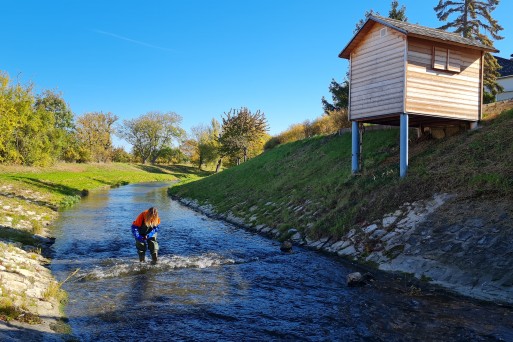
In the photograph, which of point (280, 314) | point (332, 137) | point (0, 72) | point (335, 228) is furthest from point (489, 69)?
point (0, 72)

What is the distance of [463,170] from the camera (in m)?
12.7

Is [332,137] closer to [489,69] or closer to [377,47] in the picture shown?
[377,47]

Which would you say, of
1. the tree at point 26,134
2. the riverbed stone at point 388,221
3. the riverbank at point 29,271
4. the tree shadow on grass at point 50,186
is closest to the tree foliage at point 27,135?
the tree at point 26,134

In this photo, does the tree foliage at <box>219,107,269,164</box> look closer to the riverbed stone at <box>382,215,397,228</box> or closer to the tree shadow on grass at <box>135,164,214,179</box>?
the tree shadow on grass at <box>135,164,214,179</box>

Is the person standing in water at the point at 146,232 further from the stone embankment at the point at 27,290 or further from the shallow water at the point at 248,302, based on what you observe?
the stone embankment at the point at 27,290

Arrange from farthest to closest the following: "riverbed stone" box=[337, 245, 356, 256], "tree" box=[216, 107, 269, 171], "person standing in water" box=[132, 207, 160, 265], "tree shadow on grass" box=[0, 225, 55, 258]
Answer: "tree" box=[216, 107, 269, 171]
"tree shadow on grass" box=[0, 225, 55, 258]
"riverbed stone" box=[337, 245, 356, 256]
"person standing in water" box=[132, 207, 160, 265]

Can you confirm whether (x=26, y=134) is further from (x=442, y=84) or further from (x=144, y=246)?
(x=442, y=84)

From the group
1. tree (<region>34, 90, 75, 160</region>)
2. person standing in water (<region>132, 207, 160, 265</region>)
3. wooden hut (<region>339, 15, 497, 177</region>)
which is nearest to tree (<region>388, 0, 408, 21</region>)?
wooden hut (<region>339, 15, 497, 177</region>)

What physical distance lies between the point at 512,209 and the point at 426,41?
916 cm

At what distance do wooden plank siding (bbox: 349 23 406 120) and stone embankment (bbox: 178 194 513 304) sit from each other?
544 cm

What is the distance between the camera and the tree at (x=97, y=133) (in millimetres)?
79438

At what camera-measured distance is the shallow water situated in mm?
6965

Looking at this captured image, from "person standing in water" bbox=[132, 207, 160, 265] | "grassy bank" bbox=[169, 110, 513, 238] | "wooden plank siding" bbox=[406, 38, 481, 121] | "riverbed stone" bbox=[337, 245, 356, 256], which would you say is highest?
"wooden plank siding" bbox=[406, 38, 481, 121]

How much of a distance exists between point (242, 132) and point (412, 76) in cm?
4321
